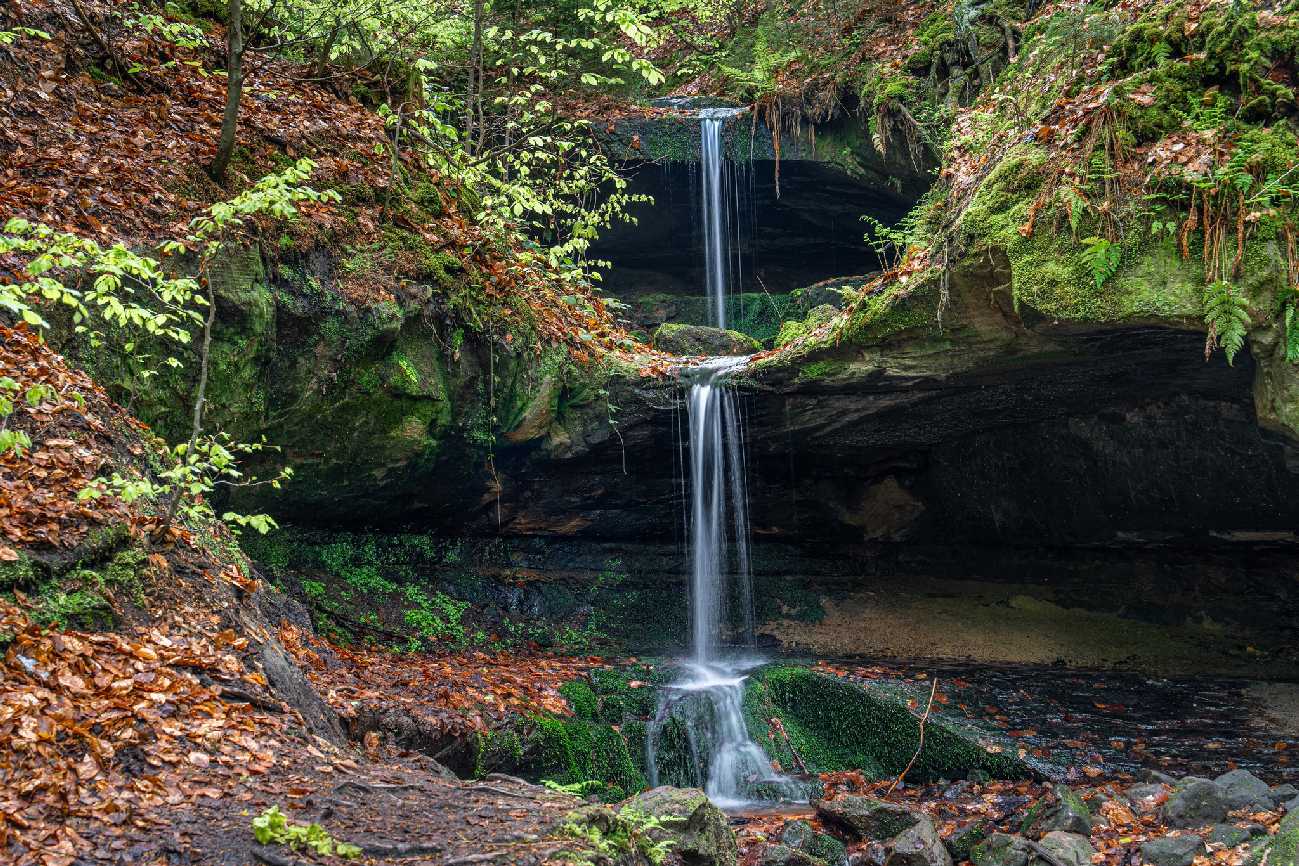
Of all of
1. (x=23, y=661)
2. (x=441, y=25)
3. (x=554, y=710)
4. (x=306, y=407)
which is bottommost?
(x=554, y=710)

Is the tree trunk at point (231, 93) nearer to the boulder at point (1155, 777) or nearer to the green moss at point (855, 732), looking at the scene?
the green moss at point (855, 732)

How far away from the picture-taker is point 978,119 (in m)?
8.83

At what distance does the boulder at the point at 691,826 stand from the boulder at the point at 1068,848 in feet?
7.15

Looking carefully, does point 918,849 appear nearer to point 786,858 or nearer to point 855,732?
point 786,858

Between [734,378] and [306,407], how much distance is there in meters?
4.51

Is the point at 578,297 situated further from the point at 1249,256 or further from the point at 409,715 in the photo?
the point at 1249,256

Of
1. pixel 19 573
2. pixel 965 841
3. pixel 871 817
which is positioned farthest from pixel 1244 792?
pixel 19 573

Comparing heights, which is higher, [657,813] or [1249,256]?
[1249,256]

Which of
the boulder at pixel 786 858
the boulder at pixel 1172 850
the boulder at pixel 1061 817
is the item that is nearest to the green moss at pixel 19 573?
the boulder at pixel 786 858

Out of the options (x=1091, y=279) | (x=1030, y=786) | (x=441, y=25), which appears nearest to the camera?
(x=1091, y=279)

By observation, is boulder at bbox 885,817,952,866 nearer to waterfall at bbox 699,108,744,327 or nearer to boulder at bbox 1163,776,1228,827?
boulder at bbox 1163,776,1228,827

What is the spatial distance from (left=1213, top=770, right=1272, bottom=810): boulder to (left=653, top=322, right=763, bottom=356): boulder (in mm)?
7642

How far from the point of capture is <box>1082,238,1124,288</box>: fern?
6.61 metres

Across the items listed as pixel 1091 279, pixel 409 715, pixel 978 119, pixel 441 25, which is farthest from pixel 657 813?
pixel 441 25
